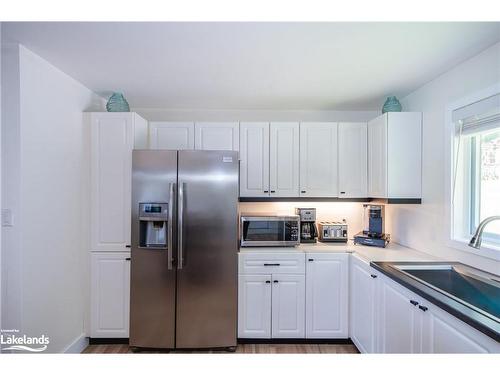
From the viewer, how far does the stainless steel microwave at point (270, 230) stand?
7.98 feet

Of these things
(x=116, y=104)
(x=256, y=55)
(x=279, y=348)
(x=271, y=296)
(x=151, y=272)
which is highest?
(x=256, y=55)

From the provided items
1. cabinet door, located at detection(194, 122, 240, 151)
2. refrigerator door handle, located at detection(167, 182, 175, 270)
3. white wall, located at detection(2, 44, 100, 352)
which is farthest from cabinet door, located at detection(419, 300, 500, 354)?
white wall, located at detection(2, 44, 100, 352)

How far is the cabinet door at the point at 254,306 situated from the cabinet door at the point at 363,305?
0.75 meters

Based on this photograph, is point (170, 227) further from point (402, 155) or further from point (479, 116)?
point (479, 116)

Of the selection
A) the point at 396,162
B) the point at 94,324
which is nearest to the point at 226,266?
the point at 94,324

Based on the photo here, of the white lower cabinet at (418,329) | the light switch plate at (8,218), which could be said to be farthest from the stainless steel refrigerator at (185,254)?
the white lower cabinet at (418,329)

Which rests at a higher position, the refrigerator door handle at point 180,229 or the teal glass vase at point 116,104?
the teal glass vase at point 116,104

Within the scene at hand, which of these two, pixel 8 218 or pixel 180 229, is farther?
pixel 180 229

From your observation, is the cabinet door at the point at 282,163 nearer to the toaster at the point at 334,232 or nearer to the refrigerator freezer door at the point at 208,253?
the toaster at the point at 334,232

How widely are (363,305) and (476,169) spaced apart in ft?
4.42

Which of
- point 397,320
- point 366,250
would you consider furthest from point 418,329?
point 366,250

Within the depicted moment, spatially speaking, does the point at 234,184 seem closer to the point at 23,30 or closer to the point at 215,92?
the point at 215,92

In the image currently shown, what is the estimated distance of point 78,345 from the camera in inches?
84.4
